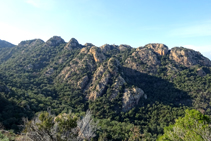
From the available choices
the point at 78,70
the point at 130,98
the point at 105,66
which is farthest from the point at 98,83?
the point at 130,98

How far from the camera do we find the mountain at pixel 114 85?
44.5 metres

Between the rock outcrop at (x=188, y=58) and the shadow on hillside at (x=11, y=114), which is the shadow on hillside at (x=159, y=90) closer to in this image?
the rock outcrop at (x=188, y=58)

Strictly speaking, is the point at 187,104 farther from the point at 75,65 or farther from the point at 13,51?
the point at 13,51

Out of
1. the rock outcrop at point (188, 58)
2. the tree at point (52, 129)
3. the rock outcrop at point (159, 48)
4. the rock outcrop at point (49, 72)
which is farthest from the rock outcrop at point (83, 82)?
the rock outcrop at point (188, 58)

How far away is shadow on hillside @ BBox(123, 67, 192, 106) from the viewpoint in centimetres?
5997

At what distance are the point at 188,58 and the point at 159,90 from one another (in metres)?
42.3

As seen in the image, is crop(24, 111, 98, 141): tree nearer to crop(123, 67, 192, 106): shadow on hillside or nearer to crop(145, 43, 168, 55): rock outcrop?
crop(123, 67, 192, 106): shadow on hillside

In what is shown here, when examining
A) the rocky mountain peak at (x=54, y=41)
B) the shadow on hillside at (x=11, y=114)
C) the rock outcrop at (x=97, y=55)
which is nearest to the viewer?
the shadow on hillside at (x=11, y=114)

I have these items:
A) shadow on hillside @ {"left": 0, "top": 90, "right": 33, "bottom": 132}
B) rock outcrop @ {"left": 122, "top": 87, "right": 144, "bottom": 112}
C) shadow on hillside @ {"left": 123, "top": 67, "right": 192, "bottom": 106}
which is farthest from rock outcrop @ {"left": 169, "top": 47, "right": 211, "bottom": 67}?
shadow on hillside @ {"left": 0, "top": 90, "right": 33, "bottom": 132}

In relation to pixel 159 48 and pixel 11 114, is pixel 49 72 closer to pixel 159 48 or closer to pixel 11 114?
pixel 11 114

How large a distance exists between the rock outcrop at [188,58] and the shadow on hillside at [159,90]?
28.2m

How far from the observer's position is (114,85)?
61906 mm

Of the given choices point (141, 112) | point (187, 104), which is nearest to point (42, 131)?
point (141, 112)

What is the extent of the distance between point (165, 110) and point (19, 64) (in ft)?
319
